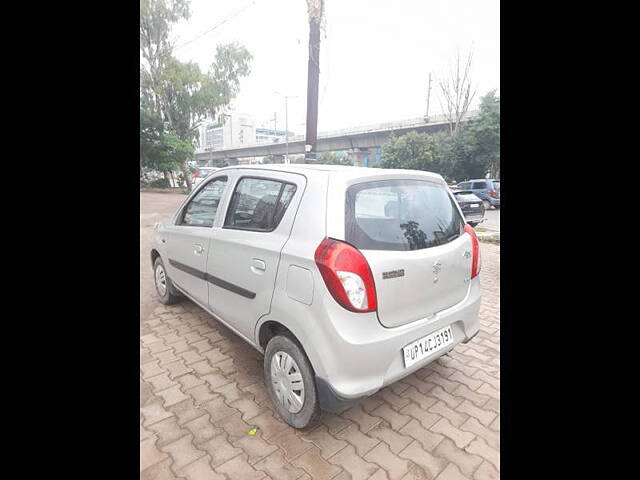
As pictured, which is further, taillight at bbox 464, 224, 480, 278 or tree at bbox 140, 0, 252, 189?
tree at bbox 140, 0, 252, 189

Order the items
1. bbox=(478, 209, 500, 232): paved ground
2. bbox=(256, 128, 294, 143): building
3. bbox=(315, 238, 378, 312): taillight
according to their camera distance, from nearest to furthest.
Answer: bbox=(315, 238, 378, 312): taillight
bbox=(478, 209, 500, 232): paved ground
bbox=(256, 128, 294, 143): building

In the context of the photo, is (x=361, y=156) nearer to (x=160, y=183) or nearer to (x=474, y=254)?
(x=160, y=183)

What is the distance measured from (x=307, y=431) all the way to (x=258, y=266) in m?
0.98

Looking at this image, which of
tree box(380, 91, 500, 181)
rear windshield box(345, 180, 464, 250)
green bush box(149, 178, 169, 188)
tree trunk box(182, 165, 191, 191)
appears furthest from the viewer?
tree box(380, 91, 500, 181)

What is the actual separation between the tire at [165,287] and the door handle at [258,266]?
182 centimetres

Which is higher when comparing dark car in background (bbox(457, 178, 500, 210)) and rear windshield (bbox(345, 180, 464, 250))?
dark car in background (bbox(457, 178, 500, 210))

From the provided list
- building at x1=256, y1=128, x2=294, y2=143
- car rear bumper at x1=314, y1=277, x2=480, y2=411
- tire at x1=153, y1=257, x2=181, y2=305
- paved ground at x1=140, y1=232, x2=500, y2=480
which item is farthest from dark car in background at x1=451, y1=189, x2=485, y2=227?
building at x1=256, y1=128, x2=294, y2=143

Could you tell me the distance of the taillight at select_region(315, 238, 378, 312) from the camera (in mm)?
1574

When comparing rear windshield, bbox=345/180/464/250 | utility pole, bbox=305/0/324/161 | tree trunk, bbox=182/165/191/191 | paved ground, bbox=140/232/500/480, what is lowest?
paved ground, bbox=140/232/500/480

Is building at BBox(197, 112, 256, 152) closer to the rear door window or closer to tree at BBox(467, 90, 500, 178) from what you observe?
tree at BBox(467, 90, 500, 178)

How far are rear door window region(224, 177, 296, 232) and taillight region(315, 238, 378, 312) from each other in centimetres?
49

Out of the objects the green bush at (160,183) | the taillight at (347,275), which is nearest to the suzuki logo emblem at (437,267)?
the taillight at (347,275)

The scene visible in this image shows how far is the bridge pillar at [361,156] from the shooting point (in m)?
28.3
